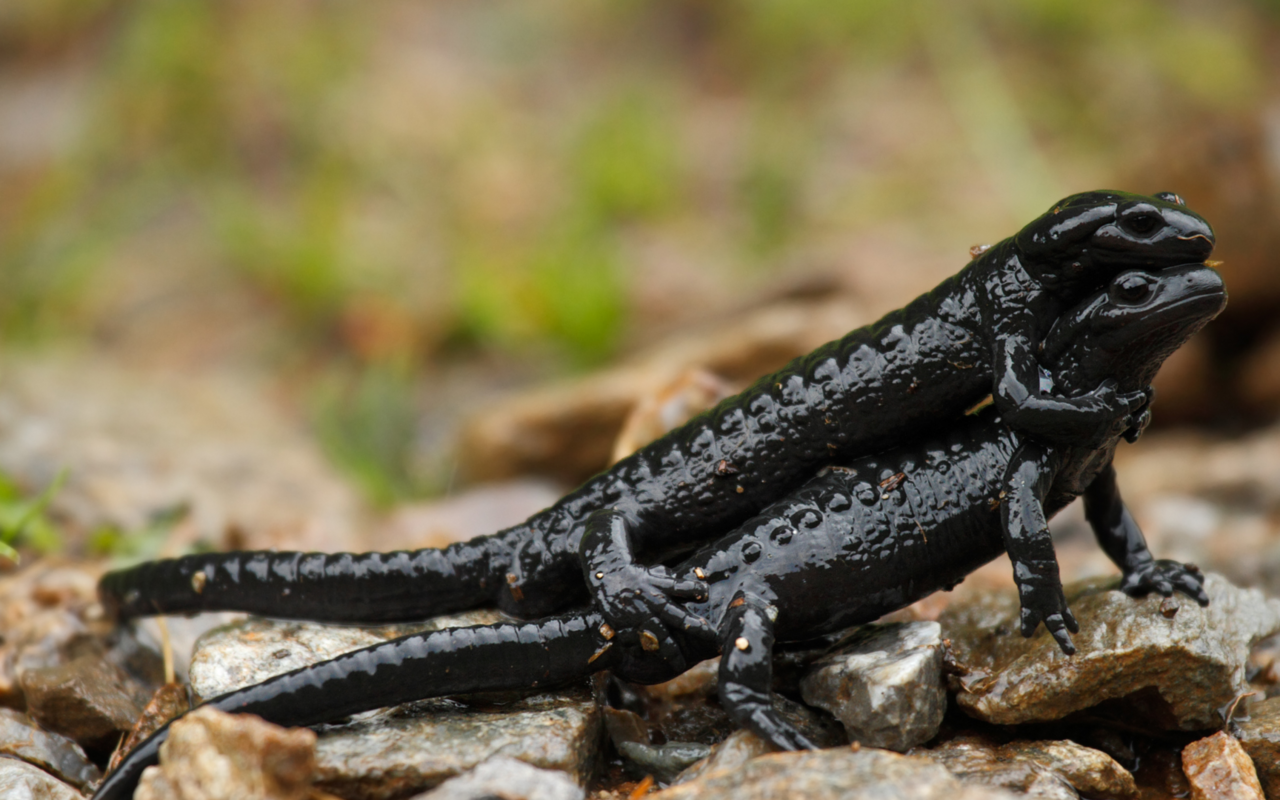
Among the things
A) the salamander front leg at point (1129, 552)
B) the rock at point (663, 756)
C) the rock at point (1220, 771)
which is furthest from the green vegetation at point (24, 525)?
the rock at point (1220, 771)

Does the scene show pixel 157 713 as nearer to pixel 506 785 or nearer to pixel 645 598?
pixel 506 785

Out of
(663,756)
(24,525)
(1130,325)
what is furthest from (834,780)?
(24,525)

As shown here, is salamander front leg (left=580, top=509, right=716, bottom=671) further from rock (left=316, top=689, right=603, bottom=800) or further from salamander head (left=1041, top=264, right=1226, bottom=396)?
salamander head (left=1041, top=264, right=1226, bottom=396)

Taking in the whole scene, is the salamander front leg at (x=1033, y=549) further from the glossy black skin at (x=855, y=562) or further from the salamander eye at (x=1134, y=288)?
the salamander eye at (x=1134, y=288)

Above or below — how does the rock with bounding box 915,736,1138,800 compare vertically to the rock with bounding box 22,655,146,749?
below

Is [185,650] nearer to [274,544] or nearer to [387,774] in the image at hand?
[274,544]

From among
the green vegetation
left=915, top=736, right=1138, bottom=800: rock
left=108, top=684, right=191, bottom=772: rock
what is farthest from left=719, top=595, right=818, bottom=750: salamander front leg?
the green vegetation

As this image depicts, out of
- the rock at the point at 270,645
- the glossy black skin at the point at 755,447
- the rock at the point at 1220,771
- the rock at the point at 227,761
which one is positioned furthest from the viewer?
the rock at the point at 270,645
